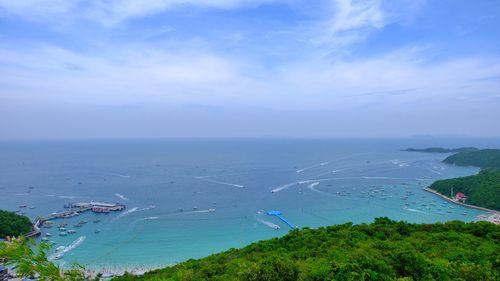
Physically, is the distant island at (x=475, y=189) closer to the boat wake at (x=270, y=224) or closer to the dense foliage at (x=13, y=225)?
the boat wake at (x=270, y=224)

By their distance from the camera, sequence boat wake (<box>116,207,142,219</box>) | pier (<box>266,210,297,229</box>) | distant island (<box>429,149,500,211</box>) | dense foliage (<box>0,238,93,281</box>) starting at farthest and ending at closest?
distant island (<box>429,149,500,211</box>)
boat wake (<box>116,207,142,219</box>)
pier (<box>266,210,297,229</box>)
dense foliage (<box>0,238,93,281</box>)

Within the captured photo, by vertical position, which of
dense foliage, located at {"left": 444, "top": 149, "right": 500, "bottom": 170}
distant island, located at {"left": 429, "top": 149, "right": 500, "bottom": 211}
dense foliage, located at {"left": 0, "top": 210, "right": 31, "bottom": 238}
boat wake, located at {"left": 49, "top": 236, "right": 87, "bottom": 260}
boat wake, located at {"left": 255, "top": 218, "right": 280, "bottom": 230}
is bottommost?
boat wake, located at {"left": 49, "top": 236, "right": 87, "bottom": 260}

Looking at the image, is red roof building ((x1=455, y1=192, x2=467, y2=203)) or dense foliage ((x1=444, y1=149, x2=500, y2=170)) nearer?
red roof building ((x1=455, y1=192, x2=467, y2=203))

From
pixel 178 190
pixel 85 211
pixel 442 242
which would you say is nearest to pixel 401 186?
pixel 178 190

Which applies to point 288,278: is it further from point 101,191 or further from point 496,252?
point 101,191

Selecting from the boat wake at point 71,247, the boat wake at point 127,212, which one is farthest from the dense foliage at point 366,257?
the boat wake at point 127,212

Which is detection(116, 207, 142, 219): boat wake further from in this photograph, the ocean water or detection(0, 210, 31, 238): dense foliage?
detection(0, 210, 31, 238): dense foliage

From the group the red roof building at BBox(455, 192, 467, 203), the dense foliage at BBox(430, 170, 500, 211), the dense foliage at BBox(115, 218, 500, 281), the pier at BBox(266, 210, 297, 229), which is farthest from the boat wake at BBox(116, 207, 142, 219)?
the dense foliage at BBox(430, 170, 500, 211)
